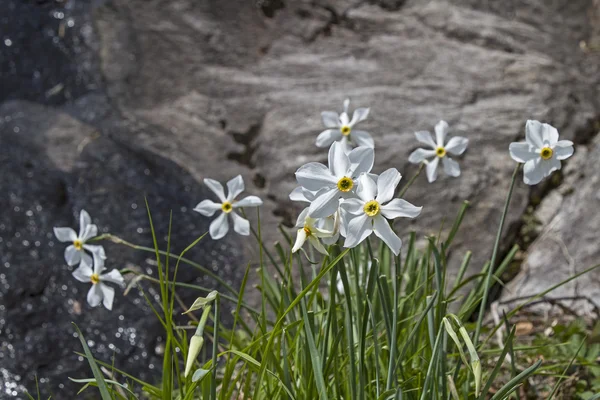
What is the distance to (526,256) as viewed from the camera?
3.27 meters

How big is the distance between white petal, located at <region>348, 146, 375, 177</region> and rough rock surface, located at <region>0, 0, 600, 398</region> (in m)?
2.02

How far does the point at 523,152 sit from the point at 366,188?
1.52 feet

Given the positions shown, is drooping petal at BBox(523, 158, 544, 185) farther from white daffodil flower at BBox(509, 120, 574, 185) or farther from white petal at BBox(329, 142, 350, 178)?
white petal at BBox(329, 142, 350, 178)

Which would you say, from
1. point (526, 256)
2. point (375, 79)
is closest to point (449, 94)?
point (375, 79)

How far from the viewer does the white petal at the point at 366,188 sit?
4.02 ft

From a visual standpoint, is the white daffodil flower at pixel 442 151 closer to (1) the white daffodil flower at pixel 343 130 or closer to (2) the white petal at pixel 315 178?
(1) the white daffodil flower at pixel 343 130

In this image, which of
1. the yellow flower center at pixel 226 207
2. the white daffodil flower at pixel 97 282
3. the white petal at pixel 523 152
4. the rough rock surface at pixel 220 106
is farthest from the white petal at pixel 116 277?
the rough rock surface at pixel 220 106

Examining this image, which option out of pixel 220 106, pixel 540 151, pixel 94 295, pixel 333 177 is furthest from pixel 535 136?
pixel 220 106

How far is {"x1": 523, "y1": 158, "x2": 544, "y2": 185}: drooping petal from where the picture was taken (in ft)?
4.88

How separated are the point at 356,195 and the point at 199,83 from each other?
305 cm

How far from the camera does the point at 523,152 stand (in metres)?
1.48

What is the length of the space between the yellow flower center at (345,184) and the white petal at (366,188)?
20 millimetres

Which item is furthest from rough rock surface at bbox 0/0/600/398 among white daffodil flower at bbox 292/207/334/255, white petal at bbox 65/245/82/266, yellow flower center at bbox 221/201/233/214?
white daffodil flower at bbox 292/207/334/255

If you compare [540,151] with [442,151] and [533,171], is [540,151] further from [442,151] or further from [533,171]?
[442,151]
